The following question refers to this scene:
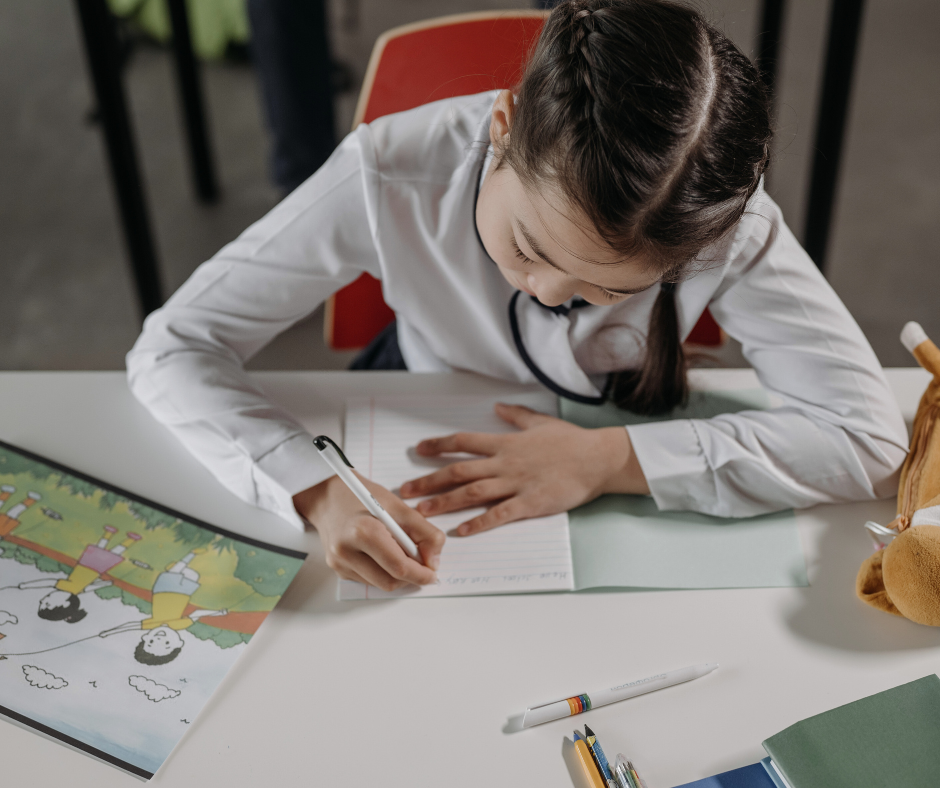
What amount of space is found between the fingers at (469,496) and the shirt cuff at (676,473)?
0.39 feet

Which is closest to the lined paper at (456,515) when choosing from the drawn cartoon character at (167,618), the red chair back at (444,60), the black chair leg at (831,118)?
the drawn cartoon character at (167,618)

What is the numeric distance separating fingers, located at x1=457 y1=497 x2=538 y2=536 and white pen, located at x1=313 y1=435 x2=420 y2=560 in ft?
0.17

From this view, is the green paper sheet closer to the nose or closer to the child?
the child

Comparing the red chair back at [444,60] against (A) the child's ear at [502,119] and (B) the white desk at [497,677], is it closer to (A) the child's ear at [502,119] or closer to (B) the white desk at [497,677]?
(A) the child's ear at [502,119]

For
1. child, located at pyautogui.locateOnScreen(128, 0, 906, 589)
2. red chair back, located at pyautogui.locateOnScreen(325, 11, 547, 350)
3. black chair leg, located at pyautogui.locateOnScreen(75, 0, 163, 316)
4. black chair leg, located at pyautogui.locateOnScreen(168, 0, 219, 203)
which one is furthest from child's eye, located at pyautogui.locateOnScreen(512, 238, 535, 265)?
black chair leg, located at pyautogui.locateOnScreen(168, 0, 219, 203)

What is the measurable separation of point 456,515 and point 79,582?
0.96 ft

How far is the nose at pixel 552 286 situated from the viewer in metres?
0.65

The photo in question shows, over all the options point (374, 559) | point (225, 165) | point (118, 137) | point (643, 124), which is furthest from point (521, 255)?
point (225, 165)

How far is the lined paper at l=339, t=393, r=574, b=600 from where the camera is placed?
2.18ft

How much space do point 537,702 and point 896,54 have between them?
8.65 feet

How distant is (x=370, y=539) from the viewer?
0.65 metres

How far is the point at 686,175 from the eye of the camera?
22.7 inches

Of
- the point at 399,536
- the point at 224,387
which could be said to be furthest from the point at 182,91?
the point at 399,536

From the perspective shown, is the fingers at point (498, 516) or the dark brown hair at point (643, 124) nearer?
the dark brown hair at point (643, 124)
